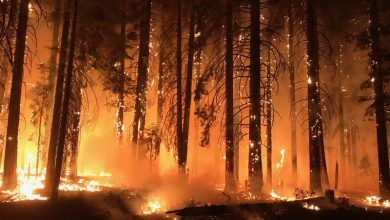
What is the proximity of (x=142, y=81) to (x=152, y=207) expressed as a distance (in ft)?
32.4

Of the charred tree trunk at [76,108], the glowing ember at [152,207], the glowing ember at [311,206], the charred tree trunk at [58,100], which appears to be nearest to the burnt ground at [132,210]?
the glowing ember at [311,206]

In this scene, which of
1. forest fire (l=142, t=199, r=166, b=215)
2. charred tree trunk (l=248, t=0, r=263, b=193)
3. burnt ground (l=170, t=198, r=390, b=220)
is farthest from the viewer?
charred tree trunk (l=248, t=0, r=263, b=193)

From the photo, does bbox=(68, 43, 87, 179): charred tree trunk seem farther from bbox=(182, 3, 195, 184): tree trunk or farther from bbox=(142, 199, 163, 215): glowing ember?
bbox=(182, 3, 195, 184): tree trunk

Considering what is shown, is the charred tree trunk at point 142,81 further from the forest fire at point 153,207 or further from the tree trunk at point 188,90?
the forest fire at point 153,207

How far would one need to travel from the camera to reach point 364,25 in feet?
78.0

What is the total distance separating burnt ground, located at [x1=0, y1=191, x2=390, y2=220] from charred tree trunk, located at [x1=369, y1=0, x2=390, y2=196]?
18.7 feet

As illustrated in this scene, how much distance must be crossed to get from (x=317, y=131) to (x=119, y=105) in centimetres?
1129

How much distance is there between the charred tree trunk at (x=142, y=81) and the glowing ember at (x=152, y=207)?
766 centimetres

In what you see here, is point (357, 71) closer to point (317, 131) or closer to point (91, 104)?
point (317, 131)

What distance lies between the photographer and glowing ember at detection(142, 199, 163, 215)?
14.2m

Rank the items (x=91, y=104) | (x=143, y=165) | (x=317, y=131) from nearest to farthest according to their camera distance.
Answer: (x=317, y=131) < (x=143, y=165) < (x=91, y=104)

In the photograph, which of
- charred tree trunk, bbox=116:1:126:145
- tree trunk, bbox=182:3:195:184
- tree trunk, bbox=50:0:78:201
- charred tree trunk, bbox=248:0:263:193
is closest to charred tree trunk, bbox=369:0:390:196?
charred tree trunk, bbox=248:0:263:193

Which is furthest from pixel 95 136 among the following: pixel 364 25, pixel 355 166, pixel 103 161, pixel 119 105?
pixel 355 166

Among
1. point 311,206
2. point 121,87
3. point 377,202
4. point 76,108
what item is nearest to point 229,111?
point 311,206
